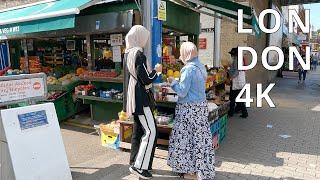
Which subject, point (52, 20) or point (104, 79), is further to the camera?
point (104, 79)

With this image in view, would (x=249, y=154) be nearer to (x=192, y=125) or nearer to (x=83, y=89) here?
(x=192, y=125)

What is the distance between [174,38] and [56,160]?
21.2 ft

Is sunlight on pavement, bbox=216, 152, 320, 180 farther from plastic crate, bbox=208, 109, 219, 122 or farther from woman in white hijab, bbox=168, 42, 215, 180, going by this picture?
plastic crate, bbox=208, 109, 219, 122

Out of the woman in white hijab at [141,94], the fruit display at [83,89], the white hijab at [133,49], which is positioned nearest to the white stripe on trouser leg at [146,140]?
the woman in white hijab at [141,94]

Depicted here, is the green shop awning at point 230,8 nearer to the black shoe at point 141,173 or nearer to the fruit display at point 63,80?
the fruit display at point 63,80

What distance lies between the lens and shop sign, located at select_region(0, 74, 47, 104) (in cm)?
387

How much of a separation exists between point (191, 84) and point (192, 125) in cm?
56

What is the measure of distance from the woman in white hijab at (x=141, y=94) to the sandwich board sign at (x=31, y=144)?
100 centimetres

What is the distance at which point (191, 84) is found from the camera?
436 centimetres

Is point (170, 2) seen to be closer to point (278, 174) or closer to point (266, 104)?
point (278, 174)

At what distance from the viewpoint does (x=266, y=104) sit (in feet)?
36.3

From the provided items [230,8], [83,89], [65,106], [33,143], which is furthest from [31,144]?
[230,8]

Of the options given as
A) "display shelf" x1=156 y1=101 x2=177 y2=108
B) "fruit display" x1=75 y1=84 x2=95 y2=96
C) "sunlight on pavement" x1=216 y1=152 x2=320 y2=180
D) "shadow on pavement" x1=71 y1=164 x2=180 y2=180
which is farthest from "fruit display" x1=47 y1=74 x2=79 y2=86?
"sunlight on pavement" x1=216 y1=152 x2=320 y2=180

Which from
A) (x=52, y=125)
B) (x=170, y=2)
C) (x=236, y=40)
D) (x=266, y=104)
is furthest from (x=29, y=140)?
(x=236, y=40)
